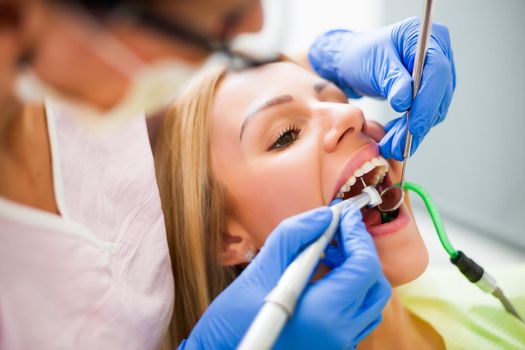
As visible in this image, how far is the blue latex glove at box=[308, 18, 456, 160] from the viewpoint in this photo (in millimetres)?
1058

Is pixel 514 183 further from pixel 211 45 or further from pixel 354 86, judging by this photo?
pixel 211 45

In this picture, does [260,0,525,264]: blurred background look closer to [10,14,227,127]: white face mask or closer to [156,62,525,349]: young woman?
[156,62,525,349]: young woman

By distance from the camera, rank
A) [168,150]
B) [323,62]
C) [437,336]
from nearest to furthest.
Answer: [168,150] < [437,336] < [323,62]

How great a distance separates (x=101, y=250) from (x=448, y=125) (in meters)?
1.36

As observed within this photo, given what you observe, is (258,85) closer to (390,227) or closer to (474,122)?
(390,227)

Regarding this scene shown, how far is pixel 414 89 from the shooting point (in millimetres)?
1039

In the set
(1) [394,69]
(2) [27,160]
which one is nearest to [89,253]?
(2) [27,160]

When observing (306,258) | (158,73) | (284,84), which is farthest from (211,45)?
(284,84)

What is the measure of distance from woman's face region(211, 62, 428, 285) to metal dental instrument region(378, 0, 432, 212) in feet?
0.13

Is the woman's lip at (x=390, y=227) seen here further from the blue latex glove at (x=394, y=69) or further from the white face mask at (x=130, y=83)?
the white face mask at (x=130, y=83)

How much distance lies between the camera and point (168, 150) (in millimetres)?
1211

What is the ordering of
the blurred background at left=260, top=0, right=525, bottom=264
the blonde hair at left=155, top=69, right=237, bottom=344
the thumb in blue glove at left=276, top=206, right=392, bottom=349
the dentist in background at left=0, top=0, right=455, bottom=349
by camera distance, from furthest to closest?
1. the blurred background at left=260, top=0, right=525, bottom=264
2. the blonde hair at left=155, top=69, right=237, bottom=344
3. the thumb in blue glove at left=276, top=206, right=392, bottom=349
4. the dentist in background at left=0, top=0, right=455, bottom=349

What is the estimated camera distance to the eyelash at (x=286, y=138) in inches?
43.1

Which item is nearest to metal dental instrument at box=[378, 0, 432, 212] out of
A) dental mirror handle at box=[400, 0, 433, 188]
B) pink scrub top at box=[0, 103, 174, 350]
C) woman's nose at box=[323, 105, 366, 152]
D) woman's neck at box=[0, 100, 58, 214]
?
dental mirror handle at box=[400, 0, 433, 188]
